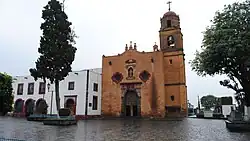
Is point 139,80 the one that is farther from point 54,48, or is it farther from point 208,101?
point 208,101

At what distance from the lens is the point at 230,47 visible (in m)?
14.9

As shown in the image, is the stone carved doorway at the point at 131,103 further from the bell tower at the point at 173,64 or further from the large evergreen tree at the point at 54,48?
the large evergreen tree at the point at 54,48

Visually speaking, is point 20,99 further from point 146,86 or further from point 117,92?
point 146,86

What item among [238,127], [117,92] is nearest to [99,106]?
[117,92]

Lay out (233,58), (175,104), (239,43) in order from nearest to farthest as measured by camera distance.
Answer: (239,43) → (233,58) → (175,104)

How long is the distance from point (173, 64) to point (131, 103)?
348 inches

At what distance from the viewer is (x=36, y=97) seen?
120 feet

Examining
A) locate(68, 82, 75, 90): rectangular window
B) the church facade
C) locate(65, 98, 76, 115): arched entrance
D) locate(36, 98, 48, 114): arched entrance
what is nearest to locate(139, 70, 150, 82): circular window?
the church facade

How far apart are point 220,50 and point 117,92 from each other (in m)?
22.7

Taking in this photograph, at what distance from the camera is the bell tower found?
110 ft

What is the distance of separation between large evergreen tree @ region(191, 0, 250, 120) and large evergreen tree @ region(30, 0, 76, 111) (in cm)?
1214

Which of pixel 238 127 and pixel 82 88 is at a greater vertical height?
pixel 82 88

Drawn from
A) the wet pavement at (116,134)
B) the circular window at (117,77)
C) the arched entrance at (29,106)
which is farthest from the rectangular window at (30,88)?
the wet pavement at (116,134)

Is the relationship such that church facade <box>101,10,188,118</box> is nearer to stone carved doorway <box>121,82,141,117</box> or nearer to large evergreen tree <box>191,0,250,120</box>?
stone carved doorway <box>121,82,141,117</box>
